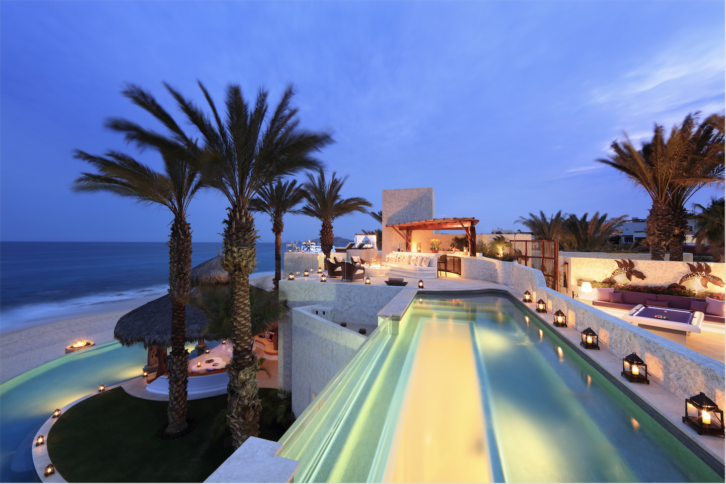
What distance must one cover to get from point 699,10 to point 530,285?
809 centimetres

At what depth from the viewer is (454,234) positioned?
75.9ft

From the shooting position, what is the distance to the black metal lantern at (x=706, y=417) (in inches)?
104

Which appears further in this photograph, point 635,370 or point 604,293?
point 604,293

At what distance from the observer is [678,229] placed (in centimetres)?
1172

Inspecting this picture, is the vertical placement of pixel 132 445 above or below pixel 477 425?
below

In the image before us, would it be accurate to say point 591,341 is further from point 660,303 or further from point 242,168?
point 242,168

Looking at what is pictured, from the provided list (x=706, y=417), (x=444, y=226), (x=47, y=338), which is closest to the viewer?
(x=706, y=417)

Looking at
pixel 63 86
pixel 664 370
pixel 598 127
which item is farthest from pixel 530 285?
pixel 63 86

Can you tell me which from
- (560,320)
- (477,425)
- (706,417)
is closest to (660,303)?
(560,320)

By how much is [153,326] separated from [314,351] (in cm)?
825

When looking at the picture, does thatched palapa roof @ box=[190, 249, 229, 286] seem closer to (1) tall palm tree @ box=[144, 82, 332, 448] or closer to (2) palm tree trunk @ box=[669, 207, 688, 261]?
(1) tall palm tree @ box=[144, 82, 332, 448]

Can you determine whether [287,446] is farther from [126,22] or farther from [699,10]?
[126,22]

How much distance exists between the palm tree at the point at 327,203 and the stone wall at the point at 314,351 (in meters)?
7.91

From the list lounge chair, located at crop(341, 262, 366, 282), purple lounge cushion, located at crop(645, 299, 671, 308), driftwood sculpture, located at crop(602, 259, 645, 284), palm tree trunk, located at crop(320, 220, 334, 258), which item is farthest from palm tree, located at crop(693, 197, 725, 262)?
palm tree trunk, located at crop(320, 220, 334, 258)
